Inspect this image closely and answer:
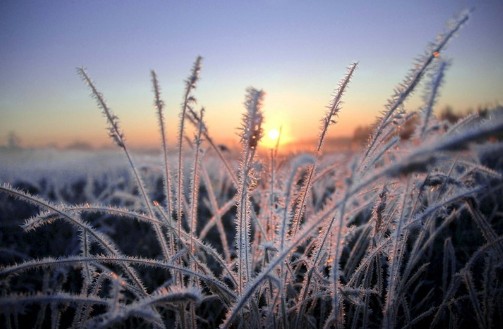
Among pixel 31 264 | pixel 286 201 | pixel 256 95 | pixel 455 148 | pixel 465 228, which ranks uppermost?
pixel 256 95

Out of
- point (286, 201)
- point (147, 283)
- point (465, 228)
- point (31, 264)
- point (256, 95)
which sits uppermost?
point (256, 95)

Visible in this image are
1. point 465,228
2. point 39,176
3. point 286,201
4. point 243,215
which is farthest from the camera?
point 39,176

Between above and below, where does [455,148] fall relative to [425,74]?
below

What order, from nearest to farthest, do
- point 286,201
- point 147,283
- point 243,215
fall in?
point 286,201, point 243,215, point 147,283

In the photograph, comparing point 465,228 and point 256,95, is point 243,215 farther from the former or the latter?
point 465,228

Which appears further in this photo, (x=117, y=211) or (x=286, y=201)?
(x=117, y=211)

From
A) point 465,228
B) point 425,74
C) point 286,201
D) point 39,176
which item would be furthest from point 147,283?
point 39,176

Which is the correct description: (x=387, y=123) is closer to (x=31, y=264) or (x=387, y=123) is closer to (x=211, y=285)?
(x=211, y=285)

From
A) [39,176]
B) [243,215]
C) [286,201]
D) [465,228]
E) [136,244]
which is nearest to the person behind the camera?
[286,201]

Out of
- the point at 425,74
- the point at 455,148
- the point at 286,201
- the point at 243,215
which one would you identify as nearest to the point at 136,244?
the point at 243,215
